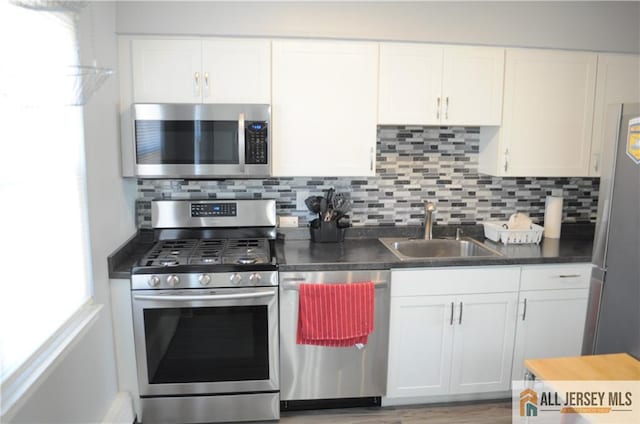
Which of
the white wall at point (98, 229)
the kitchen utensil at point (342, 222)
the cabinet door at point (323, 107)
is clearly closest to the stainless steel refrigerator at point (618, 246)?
the cabinet door at point (323, 107)

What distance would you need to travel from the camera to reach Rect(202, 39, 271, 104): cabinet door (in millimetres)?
2529

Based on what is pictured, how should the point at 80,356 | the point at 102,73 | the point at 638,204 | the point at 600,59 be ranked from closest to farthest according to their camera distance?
the point at 102,73, the point at 638,204, the point at 80,356, the point at 600,59

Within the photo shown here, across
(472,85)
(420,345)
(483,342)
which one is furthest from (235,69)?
(483,342)

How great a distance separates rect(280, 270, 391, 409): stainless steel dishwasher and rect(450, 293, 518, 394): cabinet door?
429 millimetres

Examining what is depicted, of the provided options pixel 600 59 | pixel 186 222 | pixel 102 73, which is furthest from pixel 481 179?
pixel 102 73

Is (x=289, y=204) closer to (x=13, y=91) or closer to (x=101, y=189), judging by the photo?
(x=101, y=189)

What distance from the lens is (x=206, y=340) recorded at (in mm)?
2416

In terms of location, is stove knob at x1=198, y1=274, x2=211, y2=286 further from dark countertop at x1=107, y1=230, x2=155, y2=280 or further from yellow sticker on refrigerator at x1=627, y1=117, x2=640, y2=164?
yellow sticker on refrigerator at x1=627, y1=117, x2=640, y2=164

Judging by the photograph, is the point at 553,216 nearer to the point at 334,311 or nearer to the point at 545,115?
the point at 545,115

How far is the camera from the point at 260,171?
101 inches

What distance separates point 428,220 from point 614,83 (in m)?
1.37

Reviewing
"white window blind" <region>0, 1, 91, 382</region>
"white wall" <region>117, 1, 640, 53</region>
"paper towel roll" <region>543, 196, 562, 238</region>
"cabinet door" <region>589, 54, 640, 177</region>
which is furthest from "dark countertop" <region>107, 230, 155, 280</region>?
"cabinet door" <region>589, 54, 640, 177</region>

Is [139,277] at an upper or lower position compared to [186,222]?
lower

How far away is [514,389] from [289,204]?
5.51 ft
